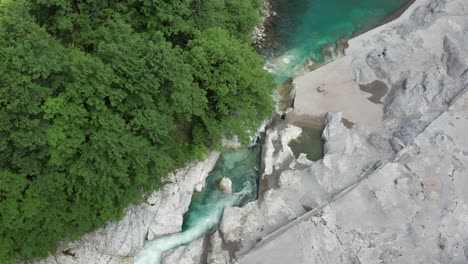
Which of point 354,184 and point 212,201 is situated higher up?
point 212,201

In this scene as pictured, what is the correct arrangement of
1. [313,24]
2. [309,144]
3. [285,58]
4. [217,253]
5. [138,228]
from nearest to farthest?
[217,253] < [138,228] < [309,144] < [285,58] < [313,24]

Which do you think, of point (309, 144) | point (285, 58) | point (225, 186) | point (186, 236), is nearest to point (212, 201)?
point (225, 186)

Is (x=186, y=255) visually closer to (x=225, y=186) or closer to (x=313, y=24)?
(x=225, y=186)

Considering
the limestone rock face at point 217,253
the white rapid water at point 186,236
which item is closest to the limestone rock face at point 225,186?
the white rapid water at point 186,236

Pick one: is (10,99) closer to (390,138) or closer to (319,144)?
(319,144)

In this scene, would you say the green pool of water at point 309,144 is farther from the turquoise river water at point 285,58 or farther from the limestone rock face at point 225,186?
the limestone rock face at point 225,186

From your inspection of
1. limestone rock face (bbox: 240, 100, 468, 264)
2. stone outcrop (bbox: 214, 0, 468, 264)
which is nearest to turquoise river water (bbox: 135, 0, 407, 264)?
stone outcrop (bbox: 214, 0, 468, 264)
